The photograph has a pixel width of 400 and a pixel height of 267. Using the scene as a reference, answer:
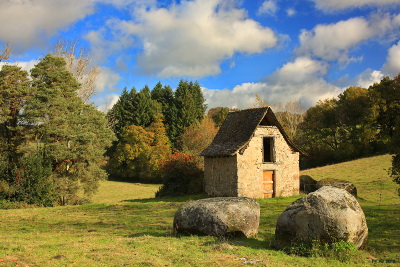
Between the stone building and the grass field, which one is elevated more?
the stone building

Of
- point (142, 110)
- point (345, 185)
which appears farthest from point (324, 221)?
point (142, 110)

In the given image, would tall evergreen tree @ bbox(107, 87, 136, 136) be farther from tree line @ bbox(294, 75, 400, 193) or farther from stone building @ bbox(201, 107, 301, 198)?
stone building @ bbox(201, 107, 301, 198)

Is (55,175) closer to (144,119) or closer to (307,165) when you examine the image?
(144,119)

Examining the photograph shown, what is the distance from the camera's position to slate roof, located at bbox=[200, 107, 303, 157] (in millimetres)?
27773

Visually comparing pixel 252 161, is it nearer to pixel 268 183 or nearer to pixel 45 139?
pixel 268 183

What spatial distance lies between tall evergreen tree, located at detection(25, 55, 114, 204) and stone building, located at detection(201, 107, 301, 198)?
10.9 m

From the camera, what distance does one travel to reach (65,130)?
96.4 ft

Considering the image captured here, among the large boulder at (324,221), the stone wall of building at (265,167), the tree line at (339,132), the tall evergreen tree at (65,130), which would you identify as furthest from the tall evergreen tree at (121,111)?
the large boulder at (324,221)

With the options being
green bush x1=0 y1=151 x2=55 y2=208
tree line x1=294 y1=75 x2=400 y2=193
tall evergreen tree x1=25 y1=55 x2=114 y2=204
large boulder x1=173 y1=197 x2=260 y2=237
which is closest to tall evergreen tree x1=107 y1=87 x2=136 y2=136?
tall evergreen tree x1=25 y1=55 x2=114 y2=204

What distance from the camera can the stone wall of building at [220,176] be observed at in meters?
27.1

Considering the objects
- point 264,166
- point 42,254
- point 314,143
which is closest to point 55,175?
point 264,166

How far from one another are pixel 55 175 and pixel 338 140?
143ft

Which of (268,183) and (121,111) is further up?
(121,111)

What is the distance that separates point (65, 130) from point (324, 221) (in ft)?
81.6
